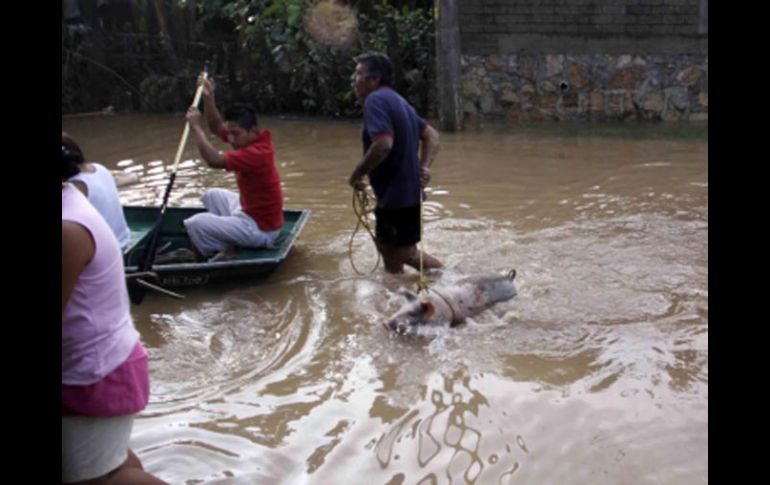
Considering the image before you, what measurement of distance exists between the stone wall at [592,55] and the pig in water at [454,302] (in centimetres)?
859

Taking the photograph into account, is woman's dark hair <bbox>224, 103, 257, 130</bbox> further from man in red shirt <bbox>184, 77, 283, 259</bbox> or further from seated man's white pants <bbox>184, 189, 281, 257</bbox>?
seated man's white pants <bbox>184, 189, 281, 257</bbox>

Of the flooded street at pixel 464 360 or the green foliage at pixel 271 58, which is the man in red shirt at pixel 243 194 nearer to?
the flooded street at pixel 464 360

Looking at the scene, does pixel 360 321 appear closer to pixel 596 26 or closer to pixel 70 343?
pixel 70 343

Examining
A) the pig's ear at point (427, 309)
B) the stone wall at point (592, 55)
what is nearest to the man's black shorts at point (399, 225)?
the pig's ear at point (427, 309)

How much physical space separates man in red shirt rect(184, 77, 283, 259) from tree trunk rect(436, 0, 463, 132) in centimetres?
741

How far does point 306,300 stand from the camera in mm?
5988

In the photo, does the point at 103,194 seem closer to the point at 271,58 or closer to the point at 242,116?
the point at 242,116

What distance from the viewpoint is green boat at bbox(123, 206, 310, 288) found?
18.7 feet

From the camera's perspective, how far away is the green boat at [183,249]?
571cm

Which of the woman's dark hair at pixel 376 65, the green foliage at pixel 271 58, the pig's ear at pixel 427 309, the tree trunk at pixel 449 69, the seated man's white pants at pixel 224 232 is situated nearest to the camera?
the pig's ear at pixel 427 309

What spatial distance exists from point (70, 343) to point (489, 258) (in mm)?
4785

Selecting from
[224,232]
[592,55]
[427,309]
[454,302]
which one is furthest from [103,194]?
[592,55]
